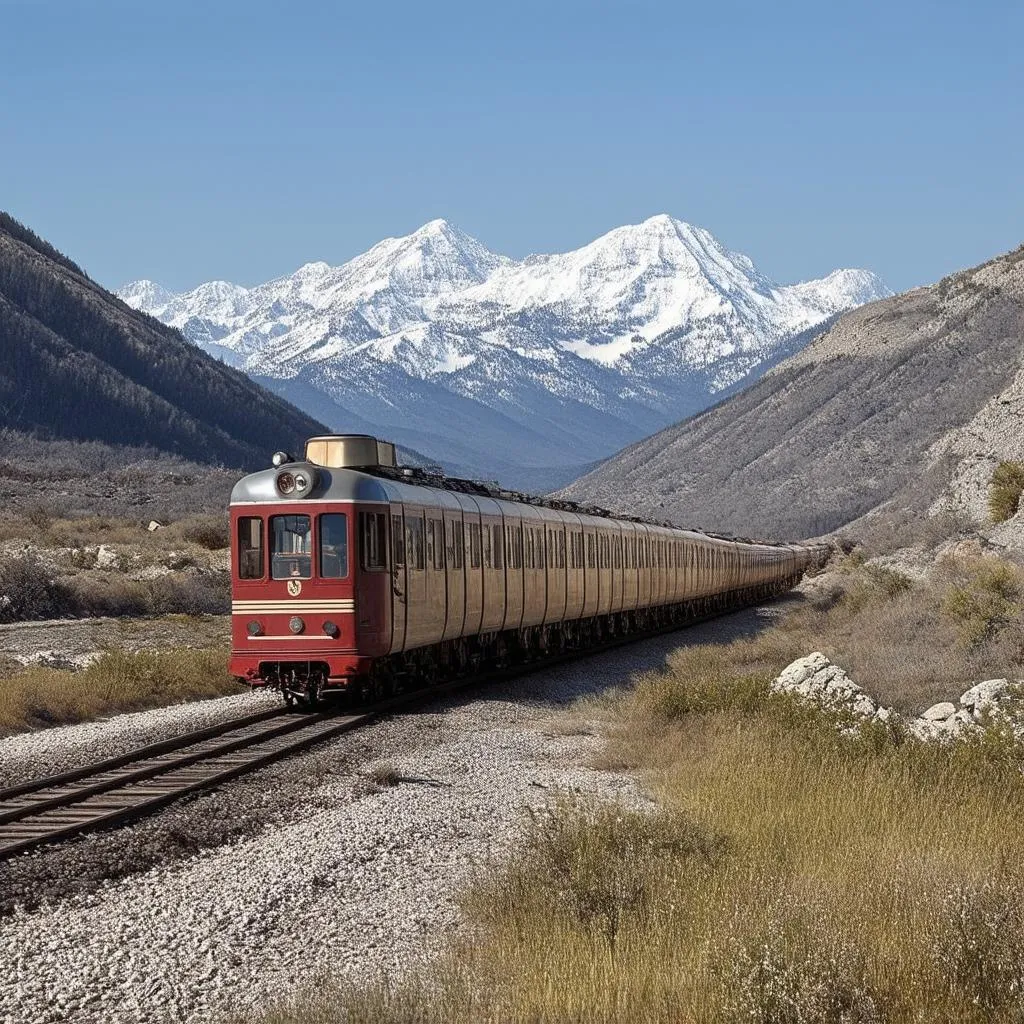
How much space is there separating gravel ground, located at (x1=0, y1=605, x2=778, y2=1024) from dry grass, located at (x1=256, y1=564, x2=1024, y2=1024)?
1.77 feet

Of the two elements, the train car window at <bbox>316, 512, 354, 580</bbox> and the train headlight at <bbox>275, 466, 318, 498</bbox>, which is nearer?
the train car window at <bbox>316, 512, 354, 580</bbox>

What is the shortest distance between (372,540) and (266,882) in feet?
30.4

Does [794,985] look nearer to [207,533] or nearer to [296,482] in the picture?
[296,482]

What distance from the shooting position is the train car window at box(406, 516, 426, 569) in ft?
65.4

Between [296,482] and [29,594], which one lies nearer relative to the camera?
[296,482]

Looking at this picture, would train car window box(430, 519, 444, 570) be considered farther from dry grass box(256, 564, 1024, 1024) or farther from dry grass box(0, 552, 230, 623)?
dry grass box(0, 552, 230, 623)

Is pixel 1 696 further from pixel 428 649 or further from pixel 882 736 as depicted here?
pixel 882 736

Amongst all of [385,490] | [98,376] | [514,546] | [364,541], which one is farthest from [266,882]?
[98,376]

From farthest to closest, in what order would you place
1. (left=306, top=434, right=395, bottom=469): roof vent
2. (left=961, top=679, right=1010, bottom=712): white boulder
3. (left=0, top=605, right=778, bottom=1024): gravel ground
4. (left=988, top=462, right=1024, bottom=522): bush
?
1. (left=988, top=462, right=1024, bottom=522): bush
2. (left=306, top=434, right=395, bottom=469): roof vent
3. (left=961, top=679, right=1010, bottom=712): white boulder
4. (left=0, top=605, right=778, bottom=1024): gravel ground

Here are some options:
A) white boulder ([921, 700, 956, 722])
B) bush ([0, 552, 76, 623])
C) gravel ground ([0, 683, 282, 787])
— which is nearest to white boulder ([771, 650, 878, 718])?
white boulder ([921, 700, 956, 722])

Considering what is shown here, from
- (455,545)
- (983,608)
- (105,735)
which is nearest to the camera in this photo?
(105,735)

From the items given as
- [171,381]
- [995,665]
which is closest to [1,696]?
[995,665]

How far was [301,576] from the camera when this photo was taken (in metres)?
18.8

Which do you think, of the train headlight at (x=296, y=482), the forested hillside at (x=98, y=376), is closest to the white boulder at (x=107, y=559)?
the train headlight at (x=296, y=482)
